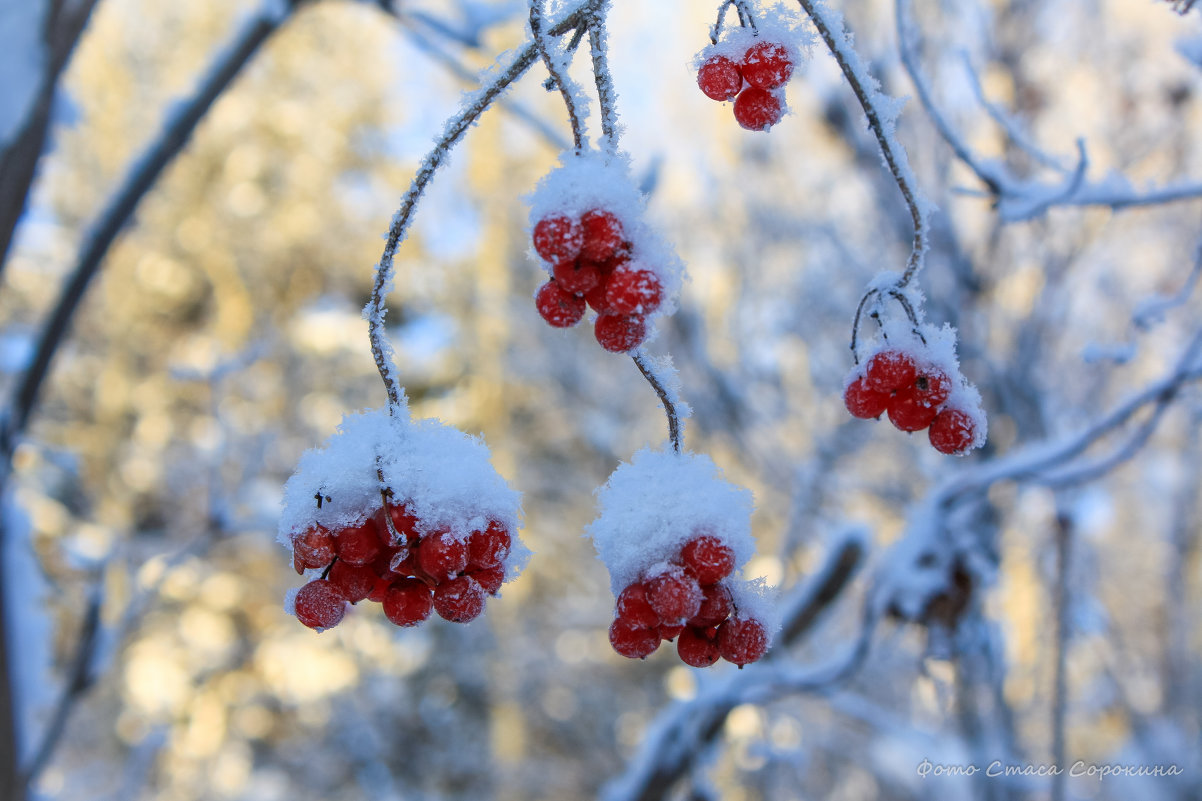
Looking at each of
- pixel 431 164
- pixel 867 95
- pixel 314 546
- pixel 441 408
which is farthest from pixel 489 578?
pixel 441 408

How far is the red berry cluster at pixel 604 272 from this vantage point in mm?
528

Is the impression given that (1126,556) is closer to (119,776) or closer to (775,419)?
(775,419)

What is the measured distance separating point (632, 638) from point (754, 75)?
49cm

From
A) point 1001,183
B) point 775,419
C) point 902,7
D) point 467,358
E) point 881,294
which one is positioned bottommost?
point 467,358

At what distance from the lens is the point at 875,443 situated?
452 cm

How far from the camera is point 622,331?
54 cm

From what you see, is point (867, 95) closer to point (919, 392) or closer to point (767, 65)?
point (767, 65)

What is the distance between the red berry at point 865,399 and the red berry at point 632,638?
0.28 meters

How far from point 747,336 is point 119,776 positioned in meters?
9.64

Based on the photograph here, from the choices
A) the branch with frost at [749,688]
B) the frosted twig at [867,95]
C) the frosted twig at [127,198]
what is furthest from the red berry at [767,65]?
the frosted twig at [127,198]

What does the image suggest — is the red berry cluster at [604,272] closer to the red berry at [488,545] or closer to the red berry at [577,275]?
the red berry at [577,275]

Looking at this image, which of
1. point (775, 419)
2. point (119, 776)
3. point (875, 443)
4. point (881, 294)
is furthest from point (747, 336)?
point (119, 776)

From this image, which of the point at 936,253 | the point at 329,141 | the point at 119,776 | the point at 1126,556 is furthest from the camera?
the point at 329,141

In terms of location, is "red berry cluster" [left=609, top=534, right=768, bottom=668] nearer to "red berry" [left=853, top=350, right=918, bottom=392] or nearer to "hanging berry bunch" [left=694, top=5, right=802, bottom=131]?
"red berry" [left=853, top=350, right=918, bottom=392]
